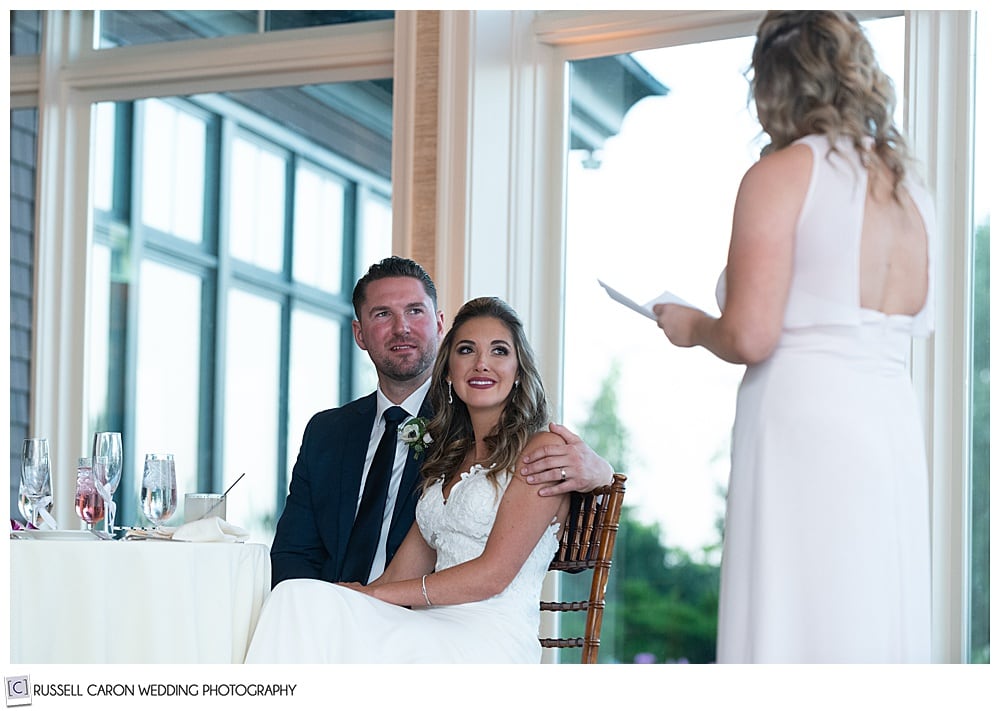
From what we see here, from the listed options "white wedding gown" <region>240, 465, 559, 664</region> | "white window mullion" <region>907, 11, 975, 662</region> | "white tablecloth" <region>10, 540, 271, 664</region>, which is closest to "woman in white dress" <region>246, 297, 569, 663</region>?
"white wedding gown" <region>240, 465, 559, 664</region>

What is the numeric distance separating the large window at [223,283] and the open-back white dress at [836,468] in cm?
220

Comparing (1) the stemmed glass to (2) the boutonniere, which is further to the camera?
(2) the boutonniere

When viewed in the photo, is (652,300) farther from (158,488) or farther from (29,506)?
(29,506)

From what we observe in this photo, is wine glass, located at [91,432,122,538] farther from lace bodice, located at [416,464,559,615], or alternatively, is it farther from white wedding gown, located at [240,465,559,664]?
lace bodice, located at [416,464,559,615]

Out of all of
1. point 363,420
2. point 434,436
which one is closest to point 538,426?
point 434,436

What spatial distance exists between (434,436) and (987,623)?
58.9 inches

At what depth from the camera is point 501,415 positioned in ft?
9.98

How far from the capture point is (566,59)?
405 cm

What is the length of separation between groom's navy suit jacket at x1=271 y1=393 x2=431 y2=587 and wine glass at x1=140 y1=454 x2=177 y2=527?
642mm

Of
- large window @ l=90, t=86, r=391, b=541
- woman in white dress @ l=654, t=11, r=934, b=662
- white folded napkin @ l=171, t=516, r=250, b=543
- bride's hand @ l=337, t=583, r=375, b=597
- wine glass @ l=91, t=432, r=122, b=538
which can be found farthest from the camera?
large window @ l=90, t=86, r=391, b=541

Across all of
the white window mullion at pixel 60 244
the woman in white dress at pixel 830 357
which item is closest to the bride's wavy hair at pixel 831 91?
the woman in white dress at pixel 830 357
